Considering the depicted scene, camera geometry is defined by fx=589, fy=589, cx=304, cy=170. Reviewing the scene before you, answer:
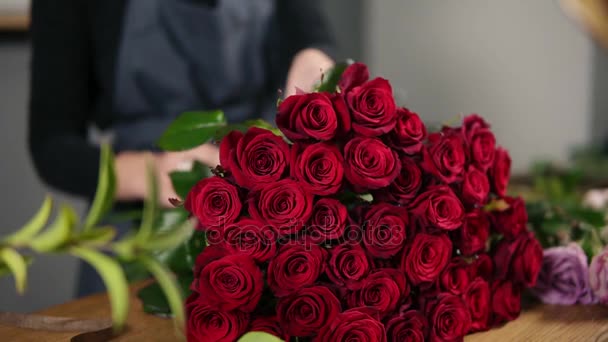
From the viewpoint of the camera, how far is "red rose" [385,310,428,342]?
0.40 metres

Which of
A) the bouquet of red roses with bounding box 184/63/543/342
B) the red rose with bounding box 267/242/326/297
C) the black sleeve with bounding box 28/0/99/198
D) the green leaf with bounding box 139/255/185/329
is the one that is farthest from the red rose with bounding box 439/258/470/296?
the black sleeve with bounding box 28/0/99/198

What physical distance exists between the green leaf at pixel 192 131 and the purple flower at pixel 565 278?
0.34 metres

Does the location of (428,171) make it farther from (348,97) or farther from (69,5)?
(69,5)

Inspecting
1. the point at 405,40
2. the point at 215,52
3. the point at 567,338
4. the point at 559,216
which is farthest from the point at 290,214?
the point at 405,40

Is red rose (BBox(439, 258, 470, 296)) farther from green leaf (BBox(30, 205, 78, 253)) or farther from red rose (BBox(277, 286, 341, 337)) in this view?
green leaf (BBox(30, 205, 78, 253))

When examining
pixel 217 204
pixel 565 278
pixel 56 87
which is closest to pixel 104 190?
pixel 217 204

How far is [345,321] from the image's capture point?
1.22ft

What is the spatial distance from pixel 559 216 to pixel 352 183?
1.18 ft

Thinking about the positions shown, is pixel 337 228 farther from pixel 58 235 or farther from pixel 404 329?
A: pixel 58 235

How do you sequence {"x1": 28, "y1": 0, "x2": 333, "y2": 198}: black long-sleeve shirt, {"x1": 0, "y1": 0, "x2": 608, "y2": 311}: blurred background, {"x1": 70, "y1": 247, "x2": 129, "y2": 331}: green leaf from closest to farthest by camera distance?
1. {"x1": 70, "y1": 247, "x2": 129, "y2": 331}: green leaf
2. {"x1": 28, "y1": 0, "x2": 333, "y2": 198}: black long-sleeve shirt
3. {"x1": 0, "y1": 0, "x2": 608, "y2": 311}: blurred background

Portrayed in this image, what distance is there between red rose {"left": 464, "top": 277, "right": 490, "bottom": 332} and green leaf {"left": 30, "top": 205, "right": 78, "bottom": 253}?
0.31m

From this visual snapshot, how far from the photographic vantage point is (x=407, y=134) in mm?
419

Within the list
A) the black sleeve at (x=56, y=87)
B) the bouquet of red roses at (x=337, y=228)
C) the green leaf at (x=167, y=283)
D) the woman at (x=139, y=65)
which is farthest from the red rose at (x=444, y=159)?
the black sleeve at (x=56, y=87)

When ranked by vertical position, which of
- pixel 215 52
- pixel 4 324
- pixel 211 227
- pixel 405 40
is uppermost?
pixel 405 40
